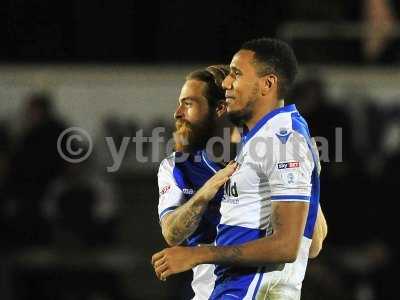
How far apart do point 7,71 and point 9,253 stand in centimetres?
194

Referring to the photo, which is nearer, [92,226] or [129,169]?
[92,226]

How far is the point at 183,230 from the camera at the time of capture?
4.24 m

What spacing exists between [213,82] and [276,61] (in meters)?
0.58

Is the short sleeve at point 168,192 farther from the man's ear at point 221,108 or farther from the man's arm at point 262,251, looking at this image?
the man's arm at point 262,251

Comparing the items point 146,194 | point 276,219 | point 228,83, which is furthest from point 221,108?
point 146,194

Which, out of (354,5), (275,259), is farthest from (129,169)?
(275,259)

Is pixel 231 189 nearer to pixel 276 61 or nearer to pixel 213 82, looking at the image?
pixel 276 61

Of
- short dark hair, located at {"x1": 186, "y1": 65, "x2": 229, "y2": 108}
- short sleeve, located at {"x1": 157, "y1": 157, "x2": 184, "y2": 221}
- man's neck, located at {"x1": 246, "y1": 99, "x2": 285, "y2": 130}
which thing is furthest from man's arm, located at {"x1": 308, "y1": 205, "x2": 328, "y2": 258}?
short dark hair, located at {"x1": 186, "y1": 65, "x2": 229, "y2": 108}

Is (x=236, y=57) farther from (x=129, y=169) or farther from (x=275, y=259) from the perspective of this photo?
(x=129, y=169)

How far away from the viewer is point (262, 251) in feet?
12.7

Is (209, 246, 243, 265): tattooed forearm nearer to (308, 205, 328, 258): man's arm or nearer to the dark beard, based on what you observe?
(308, 205, 328, 258): man's arm

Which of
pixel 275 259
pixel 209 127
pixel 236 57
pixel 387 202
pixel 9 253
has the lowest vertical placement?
pixel 9 253

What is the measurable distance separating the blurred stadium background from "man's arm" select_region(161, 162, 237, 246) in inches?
146

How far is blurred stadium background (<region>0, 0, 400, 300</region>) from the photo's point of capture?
8648 millimetres
